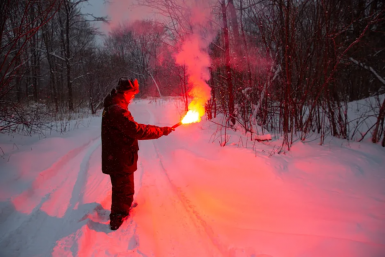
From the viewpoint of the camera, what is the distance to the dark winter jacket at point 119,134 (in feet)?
9.52

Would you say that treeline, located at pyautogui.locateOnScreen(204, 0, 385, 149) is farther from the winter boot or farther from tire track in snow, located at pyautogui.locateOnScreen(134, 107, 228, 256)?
the winter boot

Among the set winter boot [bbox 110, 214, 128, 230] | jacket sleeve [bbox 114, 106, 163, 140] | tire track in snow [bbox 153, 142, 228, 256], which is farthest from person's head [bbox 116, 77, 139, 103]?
tire track in snow [bbox 153, 142, 228, 256]

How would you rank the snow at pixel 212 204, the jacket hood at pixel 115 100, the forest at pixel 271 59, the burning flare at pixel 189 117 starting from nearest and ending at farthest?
the snow at pixel 212 204, the jacket hood at pixel 115 100, the burning flare at pixel 189 117, the forest at pixel 271 59

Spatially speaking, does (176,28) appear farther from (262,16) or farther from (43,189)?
(43,189)

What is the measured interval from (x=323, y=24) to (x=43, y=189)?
8.15m

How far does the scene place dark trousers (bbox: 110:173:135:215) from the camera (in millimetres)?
3098

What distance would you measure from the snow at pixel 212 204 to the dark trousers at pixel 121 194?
23 centimetres

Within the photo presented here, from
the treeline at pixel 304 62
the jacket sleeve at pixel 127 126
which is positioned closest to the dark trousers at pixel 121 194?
the jacket sleeve at pixel 127 126

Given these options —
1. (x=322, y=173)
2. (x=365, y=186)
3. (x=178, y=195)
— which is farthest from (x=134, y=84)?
(x=365, y=186)

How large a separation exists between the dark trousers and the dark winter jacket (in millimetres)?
140

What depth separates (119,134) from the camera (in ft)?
9.91

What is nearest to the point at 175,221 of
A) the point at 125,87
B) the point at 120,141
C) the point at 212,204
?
the point at 212,204

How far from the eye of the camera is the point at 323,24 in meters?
5.59

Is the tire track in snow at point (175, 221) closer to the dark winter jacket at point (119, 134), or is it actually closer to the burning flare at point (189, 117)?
the dark winter jacket at point (119, 134)
